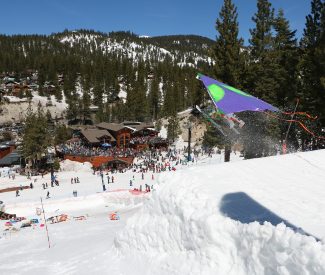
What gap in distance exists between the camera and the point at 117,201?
90.9 feet

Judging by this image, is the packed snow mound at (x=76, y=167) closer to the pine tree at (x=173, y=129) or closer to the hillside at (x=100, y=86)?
the pine tree at (x=173, y=129)

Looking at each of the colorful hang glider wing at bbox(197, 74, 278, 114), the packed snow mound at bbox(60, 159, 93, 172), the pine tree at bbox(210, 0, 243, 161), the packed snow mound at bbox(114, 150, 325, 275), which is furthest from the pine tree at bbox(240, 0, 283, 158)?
the packed snow mound at bbox(60, 159, 93, 172)

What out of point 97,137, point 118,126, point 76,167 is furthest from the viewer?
point 118,126

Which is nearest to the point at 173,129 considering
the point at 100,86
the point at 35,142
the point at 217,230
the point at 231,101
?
the point at 35,142

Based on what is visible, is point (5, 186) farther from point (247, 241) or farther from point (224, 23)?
point (247, 241)

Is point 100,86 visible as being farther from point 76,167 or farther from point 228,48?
point 228,48

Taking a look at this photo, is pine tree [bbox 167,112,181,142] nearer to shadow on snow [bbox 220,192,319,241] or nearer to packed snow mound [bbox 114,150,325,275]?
packed snow mound [bbox 114,150,325,275]

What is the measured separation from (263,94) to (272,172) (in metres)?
19.0

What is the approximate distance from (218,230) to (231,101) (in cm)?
722

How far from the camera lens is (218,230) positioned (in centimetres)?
787

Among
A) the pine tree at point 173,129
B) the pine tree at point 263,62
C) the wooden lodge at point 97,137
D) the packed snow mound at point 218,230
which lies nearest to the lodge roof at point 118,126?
the wooden lodge at point 97,137

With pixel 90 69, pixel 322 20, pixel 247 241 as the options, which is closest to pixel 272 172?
pixel 247 241

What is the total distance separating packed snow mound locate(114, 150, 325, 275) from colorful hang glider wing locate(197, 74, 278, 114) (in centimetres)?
251

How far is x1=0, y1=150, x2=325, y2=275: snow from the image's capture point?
6.46 m
